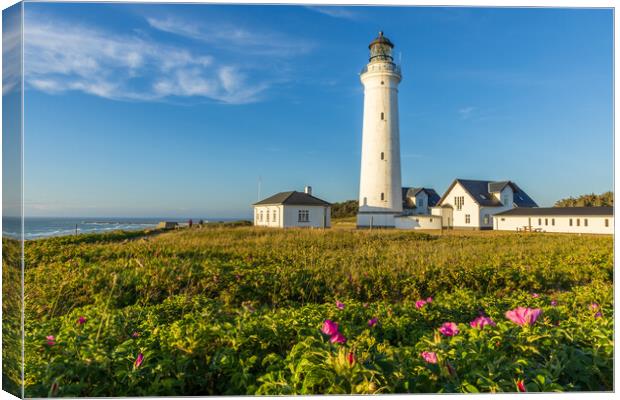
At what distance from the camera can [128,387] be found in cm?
173

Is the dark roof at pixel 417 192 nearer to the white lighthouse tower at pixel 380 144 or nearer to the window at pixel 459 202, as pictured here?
the window at pixel 459 202

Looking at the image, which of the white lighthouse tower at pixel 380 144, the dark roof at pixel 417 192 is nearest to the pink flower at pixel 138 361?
the white lighthouse tower at pixel 380 144

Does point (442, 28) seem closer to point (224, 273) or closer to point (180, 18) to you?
point (180, 18)

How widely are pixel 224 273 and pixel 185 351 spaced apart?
232cm

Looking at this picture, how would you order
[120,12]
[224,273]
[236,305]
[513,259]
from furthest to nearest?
[513,259], [224,273], [236,305], [120,12]

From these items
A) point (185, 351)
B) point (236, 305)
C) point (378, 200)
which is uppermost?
point (378, 200)

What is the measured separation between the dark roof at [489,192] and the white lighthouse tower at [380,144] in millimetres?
7730

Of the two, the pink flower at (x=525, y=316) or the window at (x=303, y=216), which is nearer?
the pink flower at (x=525, y=316)

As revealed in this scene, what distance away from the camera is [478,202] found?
2341 cm

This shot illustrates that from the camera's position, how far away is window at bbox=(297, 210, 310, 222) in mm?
16969

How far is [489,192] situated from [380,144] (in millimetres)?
11085

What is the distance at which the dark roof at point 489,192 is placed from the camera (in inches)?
934

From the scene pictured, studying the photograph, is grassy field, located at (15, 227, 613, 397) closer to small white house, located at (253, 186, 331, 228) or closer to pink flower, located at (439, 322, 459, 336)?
pink flower, located at (439, 322, 459, 336)

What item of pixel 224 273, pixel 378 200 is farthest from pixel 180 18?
pixel 378 200
